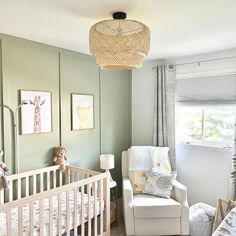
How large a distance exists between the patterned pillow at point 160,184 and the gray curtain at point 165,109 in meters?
0.53

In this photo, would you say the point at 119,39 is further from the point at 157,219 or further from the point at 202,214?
the point at 202,214

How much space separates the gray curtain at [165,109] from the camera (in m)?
3.53

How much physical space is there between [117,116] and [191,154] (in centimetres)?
129

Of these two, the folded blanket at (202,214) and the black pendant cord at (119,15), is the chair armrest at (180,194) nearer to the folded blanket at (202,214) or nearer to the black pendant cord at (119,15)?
the folded blanket at (202,214)

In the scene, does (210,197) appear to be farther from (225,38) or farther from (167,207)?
(225,38)

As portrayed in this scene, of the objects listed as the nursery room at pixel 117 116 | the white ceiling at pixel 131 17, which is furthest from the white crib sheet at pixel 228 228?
the white ceiling at pixel 131 17

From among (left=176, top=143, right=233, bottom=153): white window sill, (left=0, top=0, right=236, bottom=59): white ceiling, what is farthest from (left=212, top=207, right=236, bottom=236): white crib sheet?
(left=0, top=0, right=236, bottom=59): white ceiling

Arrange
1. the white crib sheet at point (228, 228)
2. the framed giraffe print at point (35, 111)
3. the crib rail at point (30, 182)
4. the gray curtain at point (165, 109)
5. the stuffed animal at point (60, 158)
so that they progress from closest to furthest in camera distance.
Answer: the white crib sheet at point (228, 228), the crib rail at point (30, 182), the framed giraffe print at point (35, 111), the stuffed animal at point (60, 158), the gray curtain at point (165, 109)

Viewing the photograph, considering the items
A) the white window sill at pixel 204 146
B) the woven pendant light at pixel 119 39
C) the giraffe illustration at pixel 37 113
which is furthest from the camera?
the white window sill at pixel 204 146

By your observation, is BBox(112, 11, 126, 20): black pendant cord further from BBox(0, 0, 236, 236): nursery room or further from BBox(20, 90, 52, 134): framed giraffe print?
BBox(20, 90, 52, 134): framed giraffe print

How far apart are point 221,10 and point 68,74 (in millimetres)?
1939

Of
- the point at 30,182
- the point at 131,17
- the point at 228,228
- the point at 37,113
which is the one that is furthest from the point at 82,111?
the point at 228,228

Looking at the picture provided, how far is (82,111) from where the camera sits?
3270 mm

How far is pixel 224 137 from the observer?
3.25m
